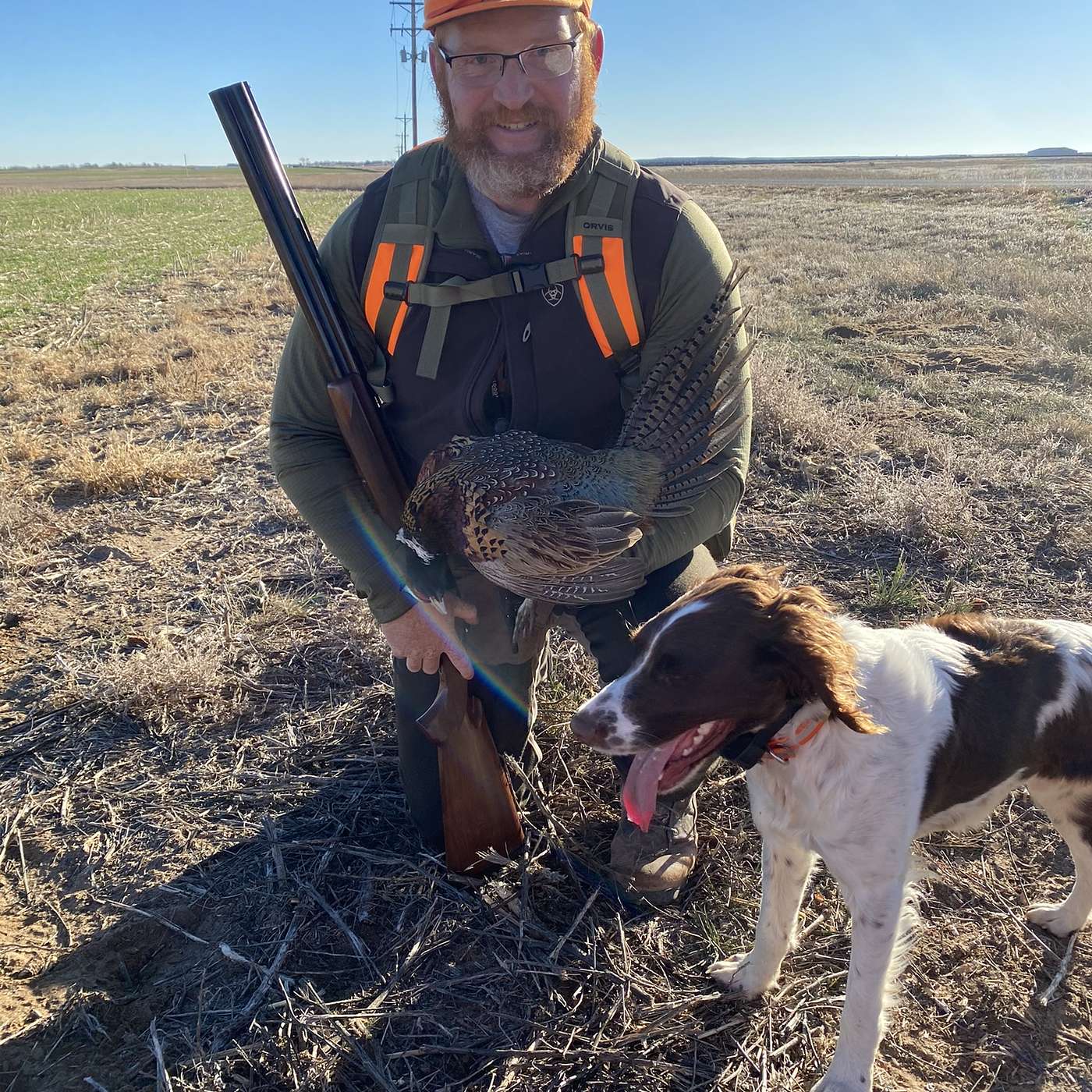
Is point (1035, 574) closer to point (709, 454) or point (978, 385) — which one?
point (709, 454)

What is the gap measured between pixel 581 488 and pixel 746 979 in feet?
6.22

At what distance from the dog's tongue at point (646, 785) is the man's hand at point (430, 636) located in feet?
3.56

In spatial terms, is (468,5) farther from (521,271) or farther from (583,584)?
(583,584)

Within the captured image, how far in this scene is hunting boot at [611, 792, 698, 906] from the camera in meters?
3.10

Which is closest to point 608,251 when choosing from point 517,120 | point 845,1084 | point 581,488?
point 517,120

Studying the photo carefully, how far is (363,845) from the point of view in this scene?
3.36 meters

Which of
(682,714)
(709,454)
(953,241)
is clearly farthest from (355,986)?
(953,241)

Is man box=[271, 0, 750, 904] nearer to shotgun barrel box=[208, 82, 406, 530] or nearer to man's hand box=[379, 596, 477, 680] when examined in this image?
man's hand box=[379, 596, 477, 680]

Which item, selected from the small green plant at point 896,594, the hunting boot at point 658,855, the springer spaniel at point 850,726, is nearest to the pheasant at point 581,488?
the springer spaniel at point 850,726

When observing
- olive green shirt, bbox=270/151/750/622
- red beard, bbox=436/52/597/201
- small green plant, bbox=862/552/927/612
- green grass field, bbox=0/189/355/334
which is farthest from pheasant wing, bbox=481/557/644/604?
green grass field, bbox=0/189/355/334

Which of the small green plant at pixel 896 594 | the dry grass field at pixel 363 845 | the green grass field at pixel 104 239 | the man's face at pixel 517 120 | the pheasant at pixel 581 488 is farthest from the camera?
the green grass field at pixel 104 239

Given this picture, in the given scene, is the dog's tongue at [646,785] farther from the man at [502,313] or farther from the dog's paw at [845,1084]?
the dog's paw at [845,1084]

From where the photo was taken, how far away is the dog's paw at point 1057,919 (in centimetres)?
293

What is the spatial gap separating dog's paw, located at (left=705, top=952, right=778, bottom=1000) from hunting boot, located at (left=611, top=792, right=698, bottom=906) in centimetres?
37
